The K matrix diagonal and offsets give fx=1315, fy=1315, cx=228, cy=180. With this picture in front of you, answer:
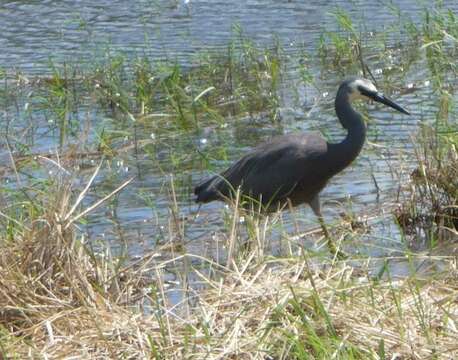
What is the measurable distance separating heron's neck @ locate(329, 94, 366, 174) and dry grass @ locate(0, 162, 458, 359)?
2.19 metres

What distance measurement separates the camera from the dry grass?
182 inches

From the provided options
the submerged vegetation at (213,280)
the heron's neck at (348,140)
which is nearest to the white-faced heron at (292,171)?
the heron's neck at (348,140)

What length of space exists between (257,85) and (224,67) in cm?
59

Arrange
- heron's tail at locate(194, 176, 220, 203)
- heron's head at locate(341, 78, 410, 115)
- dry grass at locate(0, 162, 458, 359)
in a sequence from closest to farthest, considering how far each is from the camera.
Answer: dry grass at locate(0, 162, 458, 359), heron's tail at locate(194, 176, 220, 203), heron's head at locate(341, 78, 410, 115)

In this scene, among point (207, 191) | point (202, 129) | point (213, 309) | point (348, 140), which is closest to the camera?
point (213, 309)

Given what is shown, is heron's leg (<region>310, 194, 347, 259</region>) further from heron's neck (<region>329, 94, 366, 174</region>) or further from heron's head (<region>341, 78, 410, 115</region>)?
heron's head (<region>341, 78, 410, 115</region>)

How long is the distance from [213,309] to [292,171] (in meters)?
2.97

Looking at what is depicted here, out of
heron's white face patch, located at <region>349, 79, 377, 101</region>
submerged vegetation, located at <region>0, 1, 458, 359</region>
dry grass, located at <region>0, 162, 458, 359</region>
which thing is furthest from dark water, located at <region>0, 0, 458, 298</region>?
dry grass, located at <region>0, 162, 458, 359</region>

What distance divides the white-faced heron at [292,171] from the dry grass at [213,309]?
2.10m

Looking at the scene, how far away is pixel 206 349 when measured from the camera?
4.70 metres

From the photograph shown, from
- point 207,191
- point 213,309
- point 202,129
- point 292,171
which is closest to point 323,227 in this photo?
point 292,171

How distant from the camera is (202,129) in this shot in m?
10.0

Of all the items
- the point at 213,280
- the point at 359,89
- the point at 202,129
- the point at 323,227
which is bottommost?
the point at 202,129

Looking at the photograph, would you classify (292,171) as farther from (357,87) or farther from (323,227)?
(323,227)
